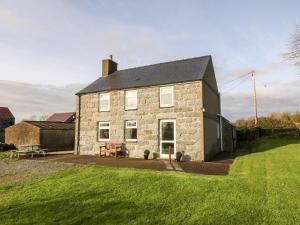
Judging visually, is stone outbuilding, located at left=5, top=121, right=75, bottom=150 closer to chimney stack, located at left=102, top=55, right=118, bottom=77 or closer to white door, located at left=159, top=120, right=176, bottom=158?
chimney stack, located at left=102, top=55, right=118, bottom=77

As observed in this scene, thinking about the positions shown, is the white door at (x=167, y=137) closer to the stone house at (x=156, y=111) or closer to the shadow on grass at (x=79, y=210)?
the stone house at (x=156, y=111)

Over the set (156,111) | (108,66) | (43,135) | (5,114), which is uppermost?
(108,66)

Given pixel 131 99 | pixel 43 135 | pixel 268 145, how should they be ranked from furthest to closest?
1. pixel 43 135
2. pixel 268 145
3. pixel 131 99

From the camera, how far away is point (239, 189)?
8484mm

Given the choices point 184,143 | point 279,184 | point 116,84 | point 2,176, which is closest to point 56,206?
point 2,176

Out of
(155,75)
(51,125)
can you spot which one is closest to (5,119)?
(51,125)

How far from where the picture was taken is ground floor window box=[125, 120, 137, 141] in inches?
728

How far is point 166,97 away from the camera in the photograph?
17.5 metres

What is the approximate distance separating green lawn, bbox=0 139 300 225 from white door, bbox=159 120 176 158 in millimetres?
6119

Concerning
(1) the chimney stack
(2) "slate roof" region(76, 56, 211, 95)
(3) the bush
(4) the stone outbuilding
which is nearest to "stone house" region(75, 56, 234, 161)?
(2) "slate roof" region(76, 56, 211, 95)

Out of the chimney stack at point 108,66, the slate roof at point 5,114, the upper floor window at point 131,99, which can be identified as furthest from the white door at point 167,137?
the slate roof at point 5,114

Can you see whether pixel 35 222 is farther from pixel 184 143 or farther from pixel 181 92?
pixel 181 92

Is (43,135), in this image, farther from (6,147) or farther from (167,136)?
(167,136)

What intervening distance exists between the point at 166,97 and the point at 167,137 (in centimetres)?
285
